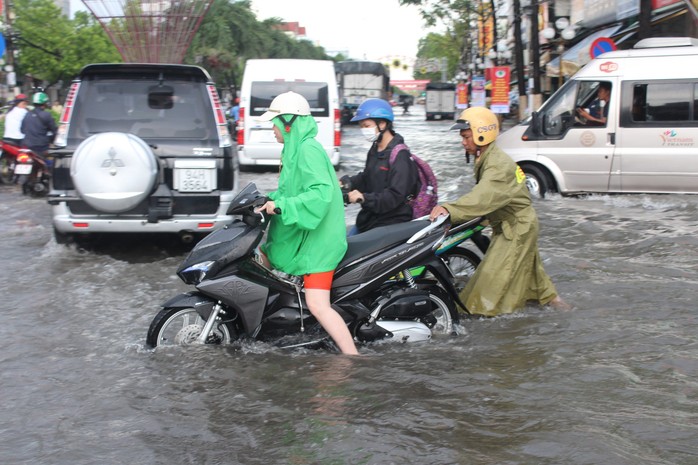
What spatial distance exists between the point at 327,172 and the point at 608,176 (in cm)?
805

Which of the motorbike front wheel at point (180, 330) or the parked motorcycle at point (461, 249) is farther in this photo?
the parked motorcycle at point (461, 249)

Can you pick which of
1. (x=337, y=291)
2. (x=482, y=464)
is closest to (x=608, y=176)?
(x=337, y=291)

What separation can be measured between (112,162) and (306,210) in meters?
3.13

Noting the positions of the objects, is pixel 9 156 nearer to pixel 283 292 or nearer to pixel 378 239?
pixel 283 292

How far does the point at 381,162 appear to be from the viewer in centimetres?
604

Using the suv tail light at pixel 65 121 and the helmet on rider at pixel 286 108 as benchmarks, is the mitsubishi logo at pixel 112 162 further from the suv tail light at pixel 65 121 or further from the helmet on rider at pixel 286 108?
the helmet on rider at pixel 286 108

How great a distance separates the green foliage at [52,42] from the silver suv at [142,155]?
42867mm

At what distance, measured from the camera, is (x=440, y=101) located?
53188 millimetres

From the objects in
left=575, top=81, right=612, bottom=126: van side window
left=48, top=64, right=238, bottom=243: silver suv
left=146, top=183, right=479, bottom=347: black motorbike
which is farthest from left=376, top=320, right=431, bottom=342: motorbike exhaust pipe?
left=575, top=81, right=612, bottom=126: van side window

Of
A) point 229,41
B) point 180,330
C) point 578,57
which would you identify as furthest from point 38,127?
point 229,41

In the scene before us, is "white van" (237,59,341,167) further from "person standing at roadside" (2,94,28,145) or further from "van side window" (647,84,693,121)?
"van side window" (647,84,693,121)

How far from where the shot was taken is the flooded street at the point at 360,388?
4066 mm

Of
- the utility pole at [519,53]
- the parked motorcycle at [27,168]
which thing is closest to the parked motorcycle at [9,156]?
the parked motorcycle at [27,168]

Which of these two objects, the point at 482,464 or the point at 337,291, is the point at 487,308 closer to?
the point at 337,291
